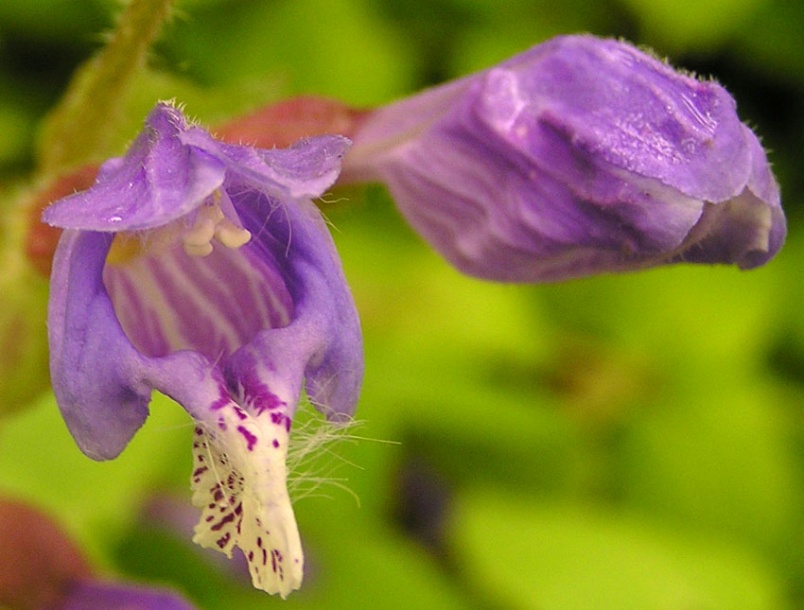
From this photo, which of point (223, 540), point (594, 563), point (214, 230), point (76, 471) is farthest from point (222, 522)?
point (594, 563)

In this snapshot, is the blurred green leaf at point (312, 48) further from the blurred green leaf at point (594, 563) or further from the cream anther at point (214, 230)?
the cream anther at point (214, 230)

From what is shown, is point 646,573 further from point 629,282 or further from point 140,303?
point 140,303

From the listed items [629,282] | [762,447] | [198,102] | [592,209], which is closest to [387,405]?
[629,282]

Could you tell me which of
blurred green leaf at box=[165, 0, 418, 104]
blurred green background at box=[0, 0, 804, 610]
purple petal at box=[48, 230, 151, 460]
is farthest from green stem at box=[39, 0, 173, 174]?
blurred green leaf at box=[165, 0, 418, 104]

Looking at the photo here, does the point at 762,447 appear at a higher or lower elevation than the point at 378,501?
higher

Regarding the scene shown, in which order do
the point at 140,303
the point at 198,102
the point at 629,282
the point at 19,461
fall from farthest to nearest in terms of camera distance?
the point at 629,282, the point at 19,461, the point at 198,102, the point at 140,303

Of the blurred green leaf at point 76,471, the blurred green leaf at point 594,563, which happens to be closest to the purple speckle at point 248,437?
the blurred green leaf at point 76,471
